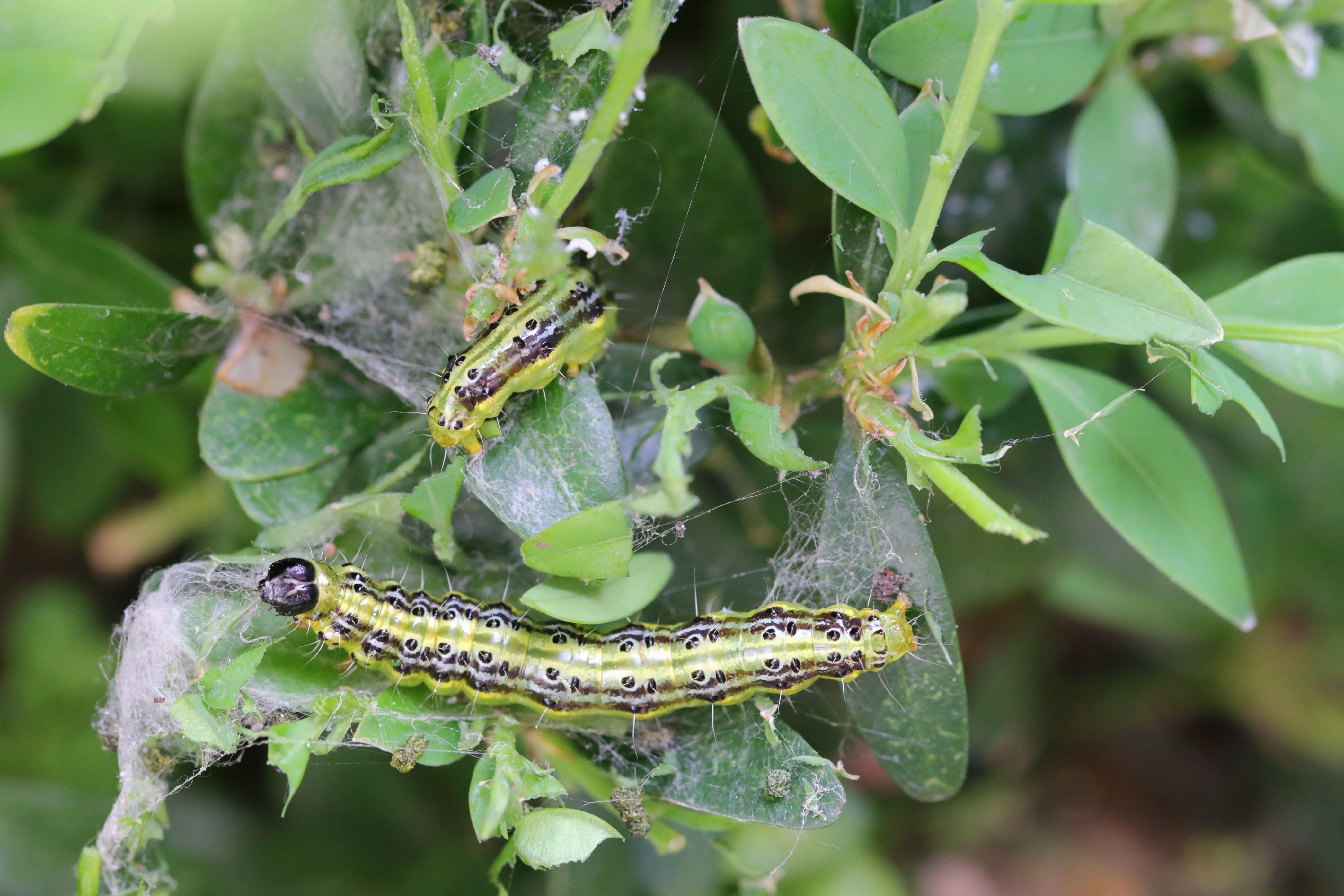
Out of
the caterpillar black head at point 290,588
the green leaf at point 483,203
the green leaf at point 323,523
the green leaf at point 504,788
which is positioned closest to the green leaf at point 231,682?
the caterpillar black head at point 290,588

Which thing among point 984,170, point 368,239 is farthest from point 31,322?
point 984,170

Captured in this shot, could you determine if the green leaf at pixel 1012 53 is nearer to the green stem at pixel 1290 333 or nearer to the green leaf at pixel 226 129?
the green stem at pixel 1290 333

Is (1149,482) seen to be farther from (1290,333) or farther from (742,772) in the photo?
(742,772)

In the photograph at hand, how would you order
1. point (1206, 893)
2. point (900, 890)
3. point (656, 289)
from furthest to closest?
point (1206, 893)
point (900, 890)
point (656, 289)

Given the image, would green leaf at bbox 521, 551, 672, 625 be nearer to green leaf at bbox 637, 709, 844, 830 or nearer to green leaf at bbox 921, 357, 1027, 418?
green leaf at bbox 637, 709, 844, 830

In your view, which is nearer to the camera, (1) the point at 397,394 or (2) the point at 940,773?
(2) the point at 940,773

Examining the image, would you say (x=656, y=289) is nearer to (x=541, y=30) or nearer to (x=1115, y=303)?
(x=541, y=30)
